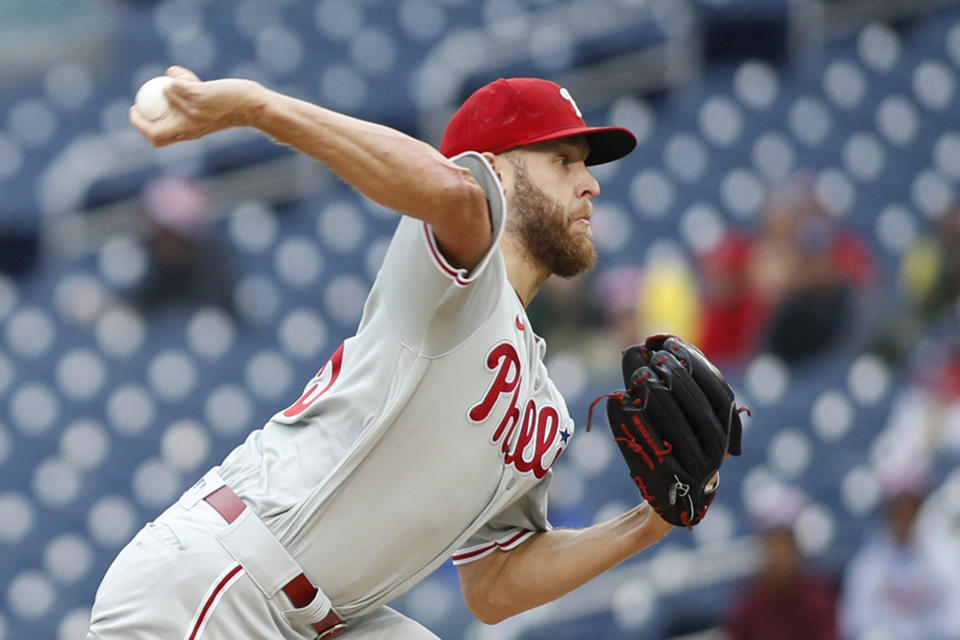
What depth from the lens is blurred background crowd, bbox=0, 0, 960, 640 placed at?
5.04 m

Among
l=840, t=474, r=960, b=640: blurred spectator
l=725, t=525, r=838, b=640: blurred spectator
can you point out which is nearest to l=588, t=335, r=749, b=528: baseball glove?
l=725, t=525, r=838, b=640: blurred spectator

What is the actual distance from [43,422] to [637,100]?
3.22 meters

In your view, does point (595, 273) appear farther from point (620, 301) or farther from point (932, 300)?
point (932, 300)

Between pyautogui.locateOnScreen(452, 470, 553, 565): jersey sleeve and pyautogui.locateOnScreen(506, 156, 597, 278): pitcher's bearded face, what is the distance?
1.40 ft

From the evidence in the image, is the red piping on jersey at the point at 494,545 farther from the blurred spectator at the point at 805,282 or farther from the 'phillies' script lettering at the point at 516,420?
the blurred spectator at the point at 805,282

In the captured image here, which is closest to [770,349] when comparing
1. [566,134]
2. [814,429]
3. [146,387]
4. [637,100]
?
[814,429]

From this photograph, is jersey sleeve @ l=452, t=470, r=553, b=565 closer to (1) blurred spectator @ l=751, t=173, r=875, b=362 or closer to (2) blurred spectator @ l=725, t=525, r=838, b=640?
(2) blurred spectator @ l=725, t=525, r=838, b=640

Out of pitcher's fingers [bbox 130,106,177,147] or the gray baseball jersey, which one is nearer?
pitcher's fingers [bbox 130,106,177,147]

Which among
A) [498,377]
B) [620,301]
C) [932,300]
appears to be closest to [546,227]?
[498,377]

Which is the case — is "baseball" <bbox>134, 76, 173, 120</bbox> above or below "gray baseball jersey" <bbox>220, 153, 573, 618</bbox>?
above

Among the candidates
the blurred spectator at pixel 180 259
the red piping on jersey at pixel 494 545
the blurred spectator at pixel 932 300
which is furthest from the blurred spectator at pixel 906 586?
the blurred spectator at pixel 180 259

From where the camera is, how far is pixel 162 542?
6.95ft

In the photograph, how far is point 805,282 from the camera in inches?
219

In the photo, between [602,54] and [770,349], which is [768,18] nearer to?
[602,54]
